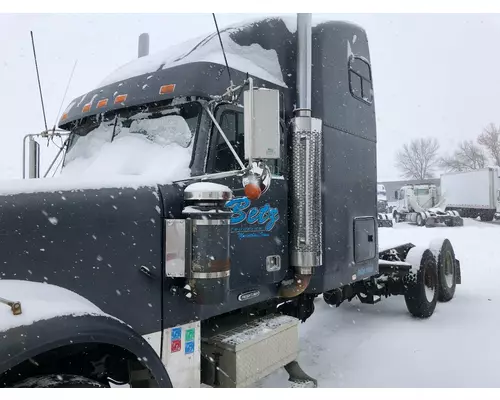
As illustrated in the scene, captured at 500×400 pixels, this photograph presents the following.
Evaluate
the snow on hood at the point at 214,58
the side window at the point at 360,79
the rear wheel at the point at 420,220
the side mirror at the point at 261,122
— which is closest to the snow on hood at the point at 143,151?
the snow on hood at the point at 214,58

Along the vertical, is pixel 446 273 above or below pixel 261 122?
below

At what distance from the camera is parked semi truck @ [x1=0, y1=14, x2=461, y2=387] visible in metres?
2.23

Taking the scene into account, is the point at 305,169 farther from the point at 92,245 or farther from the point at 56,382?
the point at 56,382

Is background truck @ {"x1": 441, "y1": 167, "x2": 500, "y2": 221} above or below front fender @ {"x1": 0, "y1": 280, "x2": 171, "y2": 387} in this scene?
above

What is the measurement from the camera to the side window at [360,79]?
4523 mm

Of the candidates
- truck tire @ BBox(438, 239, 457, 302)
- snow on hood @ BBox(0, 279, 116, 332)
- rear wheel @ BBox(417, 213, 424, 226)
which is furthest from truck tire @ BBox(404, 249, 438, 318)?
rear wheel @ BBox(417, 213, 424, 226)

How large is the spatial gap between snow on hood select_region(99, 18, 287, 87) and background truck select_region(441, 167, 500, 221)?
980 inches

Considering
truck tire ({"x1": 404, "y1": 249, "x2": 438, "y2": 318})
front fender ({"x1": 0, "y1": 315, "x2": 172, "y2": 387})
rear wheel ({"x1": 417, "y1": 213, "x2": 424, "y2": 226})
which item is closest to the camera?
front fender ({"x1": 0, "y1": 315, "x2": 172, "y2": 387})

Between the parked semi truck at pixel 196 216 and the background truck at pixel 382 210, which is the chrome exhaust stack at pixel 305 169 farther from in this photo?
the background truck at pixel 382 210

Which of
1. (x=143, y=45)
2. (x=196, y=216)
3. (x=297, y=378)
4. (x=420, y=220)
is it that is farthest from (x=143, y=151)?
(x=420, y=220)

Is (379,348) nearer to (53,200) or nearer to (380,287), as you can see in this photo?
(380,287)

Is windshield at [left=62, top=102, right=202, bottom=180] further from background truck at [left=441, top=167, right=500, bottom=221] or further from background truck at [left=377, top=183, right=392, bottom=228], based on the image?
background truck at [left=441, top=167, right=500, bottom=221]

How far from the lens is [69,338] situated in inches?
80.3

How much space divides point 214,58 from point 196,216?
4.36 feet
